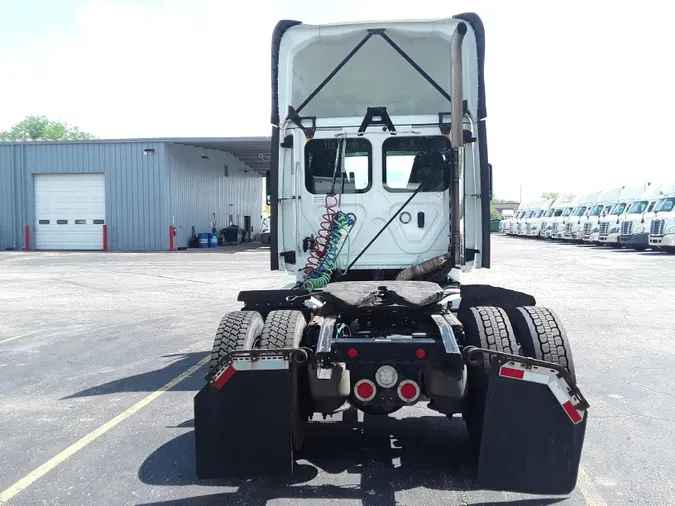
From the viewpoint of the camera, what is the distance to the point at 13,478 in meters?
Answer: 3.88

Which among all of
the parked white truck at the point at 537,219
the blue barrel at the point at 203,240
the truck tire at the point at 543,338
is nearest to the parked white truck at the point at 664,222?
the parked white truck at the point at 537,219

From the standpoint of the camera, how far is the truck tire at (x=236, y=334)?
3758 mm

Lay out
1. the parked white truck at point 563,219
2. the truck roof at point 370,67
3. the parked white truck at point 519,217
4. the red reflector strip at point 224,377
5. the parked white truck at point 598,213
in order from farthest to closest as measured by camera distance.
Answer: the parked white truck at point 519,217, the parked white truck at point 563,219, the parked white truck at point 598,213, the truck roof at point 370,67, the red reflector strip at point 224,377

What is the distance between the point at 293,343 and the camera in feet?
12.4

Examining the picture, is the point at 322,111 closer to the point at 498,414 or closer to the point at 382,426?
the point at 382,426

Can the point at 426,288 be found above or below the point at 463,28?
below

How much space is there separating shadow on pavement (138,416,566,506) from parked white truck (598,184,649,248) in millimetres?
28430

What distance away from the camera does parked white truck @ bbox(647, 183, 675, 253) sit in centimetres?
2506

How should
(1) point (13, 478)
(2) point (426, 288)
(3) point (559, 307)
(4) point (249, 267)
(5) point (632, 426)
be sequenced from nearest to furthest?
(1) point (13, 478) < (2) point (426, 288) < (5) point (632, 426) < (3) point (559, 307) < (4) point (249, 267)

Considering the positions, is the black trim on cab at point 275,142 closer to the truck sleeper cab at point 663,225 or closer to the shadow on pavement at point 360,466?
the shadow on pavement at point 360,466

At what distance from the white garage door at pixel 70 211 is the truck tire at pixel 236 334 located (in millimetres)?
29234

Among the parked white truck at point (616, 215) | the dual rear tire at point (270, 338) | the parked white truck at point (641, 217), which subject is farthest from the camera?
the parked white truck at point (616, 215)

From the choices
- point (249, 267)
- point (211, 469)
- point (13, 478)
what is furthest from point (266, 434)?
point (249, 267)

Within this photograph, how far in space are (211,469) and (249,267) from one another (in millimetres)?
17612
